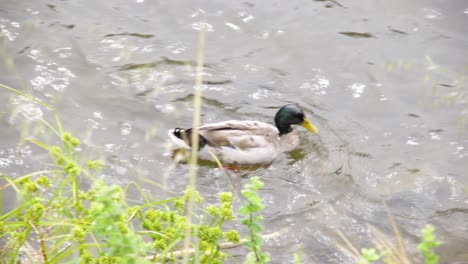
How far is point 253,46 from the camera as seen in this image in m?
8.44

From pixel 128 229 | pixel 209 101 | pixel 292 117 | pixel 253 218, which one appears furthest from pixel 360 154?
pixel 128 229

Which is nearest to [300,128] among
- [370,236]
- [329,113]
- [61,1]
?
[329,113]

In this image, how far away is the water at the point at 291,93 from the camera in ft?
21.4

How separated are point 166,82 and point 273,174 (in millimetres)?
1566

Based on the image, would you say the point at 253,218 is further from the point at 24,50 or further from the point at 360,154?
the point at 24,50

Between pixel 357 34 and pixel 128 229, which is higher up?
pixel 128 229

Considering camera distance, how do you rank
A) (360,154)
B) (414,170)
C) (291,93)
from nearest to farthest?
(414,170) → (360,154) → (291,93)

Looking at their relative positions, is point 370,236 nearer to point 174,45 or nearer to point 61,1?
point 174,45

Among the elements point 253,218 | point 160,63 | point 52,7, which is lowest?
point 160,63

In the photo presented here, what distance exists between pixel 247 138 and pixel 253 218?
363 cm

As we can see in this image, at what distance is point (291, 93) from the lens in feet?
26.0

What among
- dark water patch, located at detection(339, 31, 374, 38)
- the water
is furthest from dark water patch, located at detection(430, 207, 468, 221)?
dark water patch, located at detection(339, 31, 374, 38)

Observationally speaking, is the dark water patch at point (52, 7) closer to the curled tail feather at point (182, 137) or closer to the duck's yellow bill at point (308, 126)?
the curled tail feather at point (182, 137)

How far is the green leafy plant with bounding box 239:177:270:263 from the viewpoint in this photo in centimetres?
333
